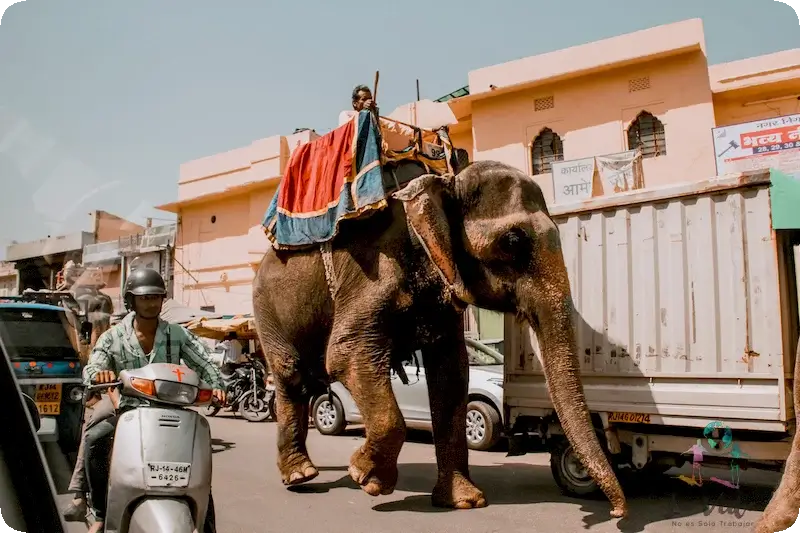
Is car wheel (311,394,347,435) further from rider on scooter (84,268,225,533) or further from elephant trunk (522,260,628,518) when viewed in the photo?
rider on scooter (84,268,225,533)

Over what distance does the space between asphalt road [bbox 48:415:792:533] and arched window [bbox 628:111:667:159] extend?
13033mm

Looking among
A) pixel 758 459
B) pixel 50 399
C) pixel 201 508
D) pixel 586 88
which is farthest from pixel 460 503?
pixel 586 88

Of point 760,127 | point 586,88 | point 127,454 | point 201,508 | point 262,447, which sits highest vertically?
point 586,88

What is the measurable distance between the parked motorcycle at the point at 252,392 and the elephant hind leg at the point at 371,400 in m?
8.66

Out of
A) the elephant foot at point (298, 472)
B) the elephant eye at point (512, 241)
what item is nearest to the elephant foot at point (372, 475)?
the elephant foot at point (298, 472)

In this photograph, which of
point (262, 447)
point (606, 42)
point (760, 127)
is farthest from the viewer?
point (606, 42)

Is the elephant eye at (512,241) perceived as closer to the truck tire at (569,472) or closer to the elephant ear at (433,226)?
the elephant ear at (433,226)

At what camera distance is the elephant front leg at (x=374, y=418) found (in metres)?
5.41

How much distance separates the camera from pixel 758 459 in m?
5.22

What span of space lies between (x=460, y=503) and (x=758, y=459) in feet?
7.81

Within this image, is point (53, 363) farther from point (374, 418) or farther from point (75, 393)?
point (374, 418)

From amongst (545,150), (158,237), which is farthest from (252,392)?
(158,237)

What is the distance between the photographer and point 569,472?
6270 mm

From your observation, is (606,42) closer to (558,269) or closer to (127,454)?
(558,269)
